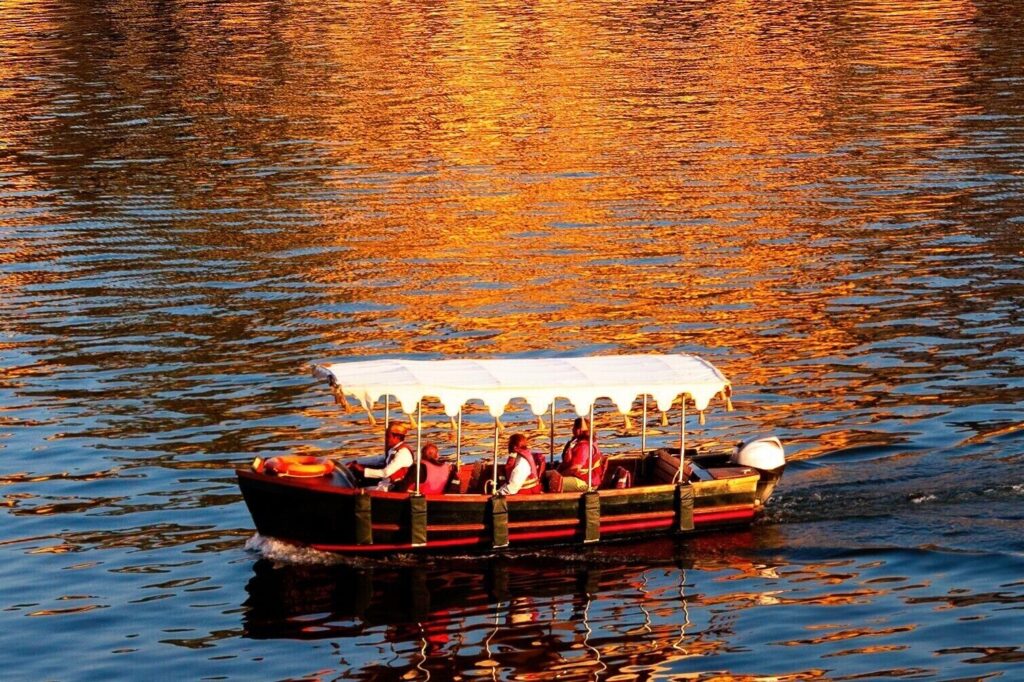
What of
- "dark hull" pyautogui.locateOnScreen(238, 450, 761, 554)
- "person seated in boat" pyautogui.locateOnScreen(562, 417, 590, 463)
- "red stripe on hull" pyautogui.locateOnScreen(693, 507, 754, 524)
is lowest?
"red stripe on hull" pyautogui.locateOnScreen(693, 507, 754, 524)

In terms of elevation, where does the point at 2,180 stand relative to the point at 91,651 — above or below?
above

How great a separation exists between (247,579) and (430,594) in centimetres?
305

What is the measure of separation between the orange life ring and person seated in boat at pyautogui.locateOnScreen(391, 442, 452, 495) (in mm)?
1286

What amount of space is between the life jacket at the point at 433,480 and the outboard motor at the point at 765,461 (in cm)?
534

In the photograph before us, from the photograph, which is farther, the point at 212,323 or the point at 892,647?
the point at 212,323

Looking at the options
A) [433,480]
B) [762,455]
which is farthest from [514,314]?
[433,480]

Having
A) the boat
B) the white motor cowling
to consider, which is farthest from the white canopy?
the white motor cowling

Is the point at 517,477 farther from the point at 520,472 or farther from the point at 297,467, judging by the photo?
the point at 297,467

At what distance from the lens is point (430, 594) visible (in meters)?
29.0

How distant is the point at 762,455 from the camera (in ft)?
104

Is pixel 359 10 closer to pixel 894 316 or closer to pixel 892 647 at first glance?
pixel 894 316

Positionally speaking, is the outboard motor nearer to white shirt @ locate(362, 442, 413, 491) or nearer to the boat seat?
the boat seat

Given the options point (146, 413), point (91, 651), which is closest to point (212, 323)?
point (146, 413)

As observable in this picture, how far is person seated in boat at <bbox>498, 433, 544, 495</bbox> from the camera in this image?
3052 cm
